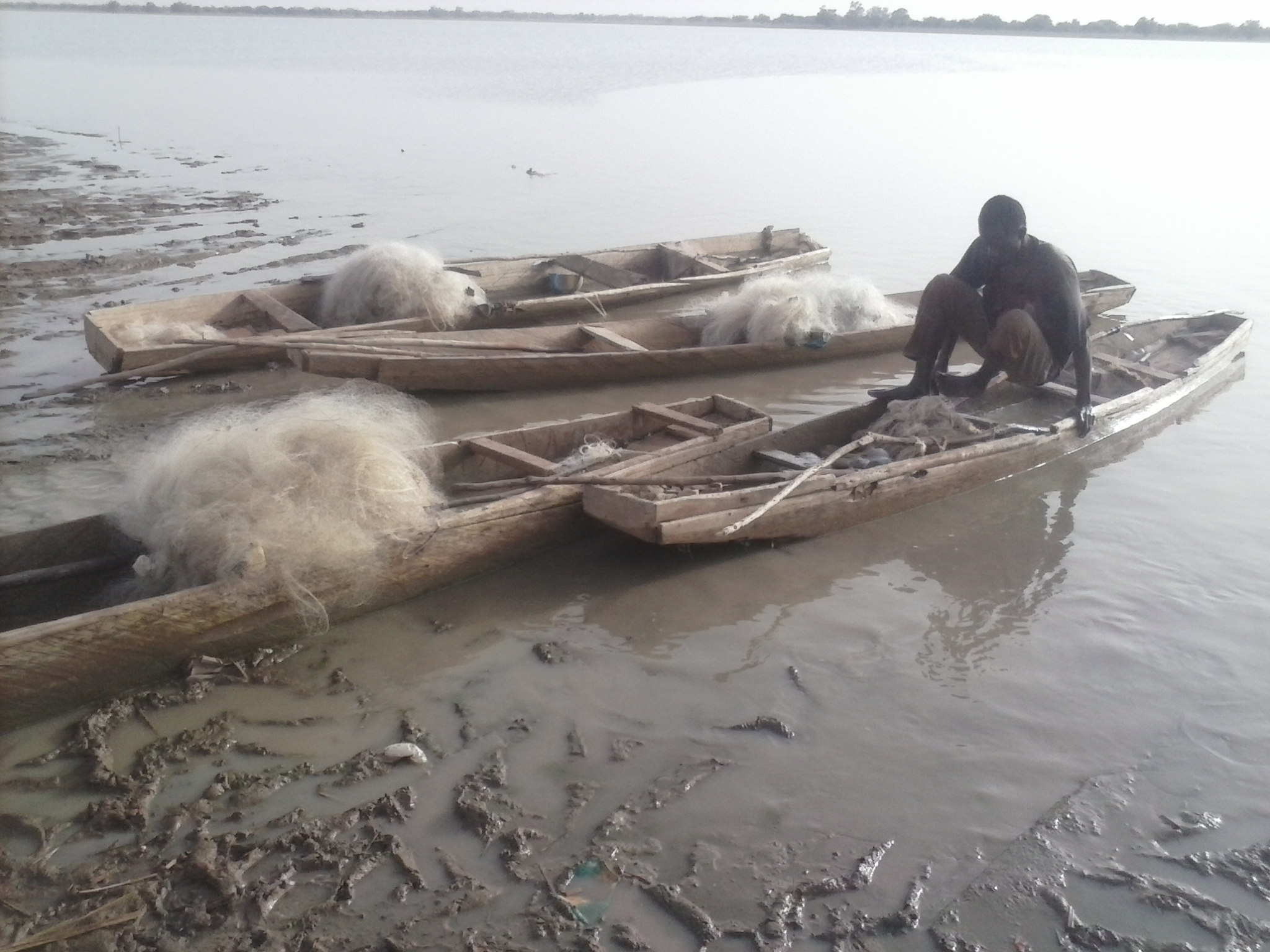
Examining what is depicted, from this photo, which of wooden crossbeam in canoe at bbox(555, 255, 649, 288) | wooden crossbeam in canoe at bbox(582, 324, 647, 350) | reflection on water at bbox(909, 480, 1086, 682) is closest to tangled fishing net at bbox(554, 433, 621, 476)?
reflection on water at bbox(909, 480, 1086, 682)

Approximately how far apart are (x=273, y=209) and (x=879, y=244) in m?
7.59

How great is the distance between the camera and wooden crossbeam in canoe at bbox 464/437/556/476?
15.8ft

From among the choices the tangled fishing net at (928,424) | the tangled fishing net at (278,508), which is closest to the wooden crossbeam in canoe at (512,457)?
the tangled fishing net at (278,508)

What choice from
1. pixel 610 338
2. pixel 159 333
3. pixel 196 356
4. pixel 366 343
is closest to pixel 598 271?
pixel 610 338

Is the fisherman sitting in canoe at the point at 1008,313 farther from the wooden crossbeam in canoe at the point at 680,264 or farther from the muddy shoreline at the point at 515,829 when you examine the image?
the wooden crossbeam in canoe at the point at 680,264

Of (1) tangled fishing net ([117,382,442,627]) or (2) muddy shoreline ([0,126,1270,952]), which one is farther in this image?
(1) tangled fishing net ([117,382,442,627])

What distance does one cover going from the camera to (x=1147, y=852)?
3.30 meters

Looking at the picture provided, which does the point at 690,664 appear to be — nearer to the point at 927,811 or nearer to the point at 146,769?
the point at 927,811

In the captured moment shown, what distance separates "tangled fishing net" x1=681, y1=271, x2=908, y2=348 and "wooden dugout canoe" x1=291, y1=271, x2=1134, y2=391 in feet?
0.40

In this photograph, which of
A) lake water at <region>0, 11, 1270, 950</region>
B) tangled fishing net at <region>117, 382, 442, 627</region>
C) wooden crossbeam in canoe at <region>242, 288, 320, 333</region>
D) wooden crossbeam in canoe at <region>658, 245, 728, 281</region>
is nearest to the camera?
lake water at <region>0, 11, 1270, 950</region>

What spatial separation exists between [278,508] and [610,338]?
387 cm

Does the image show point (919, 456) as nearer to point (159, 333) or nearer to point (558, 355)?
point (558, 355)

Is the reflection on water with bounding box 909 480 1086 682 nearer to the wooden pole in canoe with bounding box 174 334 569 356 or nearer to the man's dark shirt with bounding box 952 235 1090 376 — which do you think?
the man's dark shirt with bounding box 952 235 1090 376

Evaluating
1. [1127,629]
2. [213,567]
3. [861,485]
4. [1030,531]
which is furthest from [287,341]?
[1127,629]
